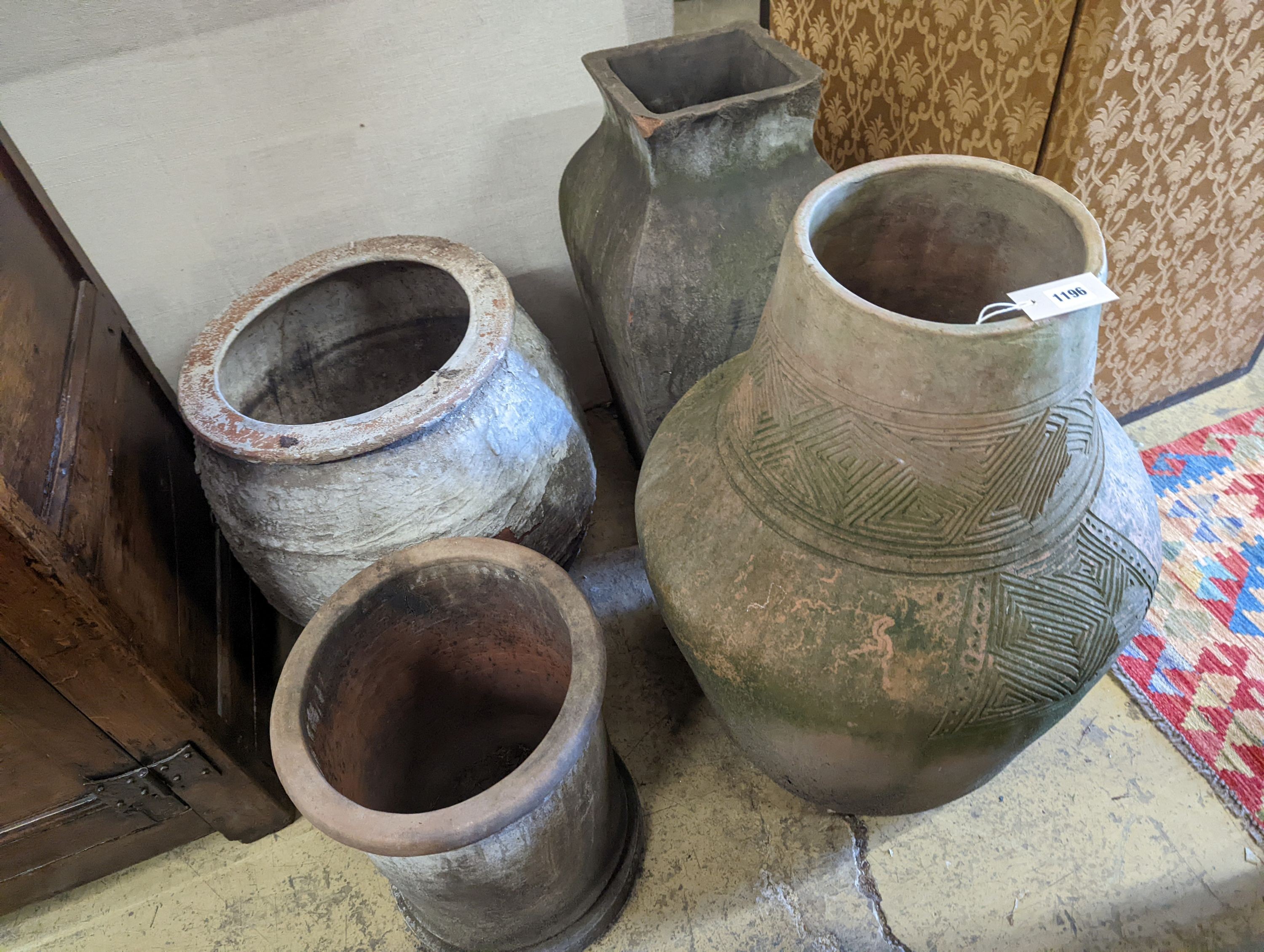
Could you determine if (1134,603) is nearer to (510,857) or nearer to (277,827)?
(510,857)

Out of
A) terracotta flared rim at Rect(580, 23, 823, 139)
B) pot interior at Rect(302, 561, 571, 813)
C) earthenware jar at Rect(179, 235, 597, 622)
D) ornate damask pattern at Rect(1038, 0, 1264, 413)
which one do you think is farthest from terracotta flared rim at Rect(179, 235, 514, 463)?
ornate damask pattern at Rect(1038, 0, 1264, 413)

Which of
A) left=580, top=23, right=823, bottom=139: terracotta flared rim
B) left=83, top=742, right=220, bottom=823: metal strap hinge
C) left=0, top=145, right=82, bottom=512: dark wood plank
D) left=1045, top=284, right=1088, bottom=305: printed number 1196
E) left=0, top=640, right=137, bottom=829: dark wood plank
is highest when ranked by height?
left=1045, top=284, right=1088, bottom=305: printed number 1196

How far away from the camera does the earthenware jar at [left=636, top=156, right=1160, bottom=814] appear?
0.99 meters

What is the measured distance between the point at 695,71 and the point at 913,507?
120 cm

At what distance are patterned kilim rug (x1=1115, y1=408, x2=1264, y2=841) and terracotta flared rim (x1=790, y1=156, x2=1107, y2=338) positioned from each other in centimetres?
108

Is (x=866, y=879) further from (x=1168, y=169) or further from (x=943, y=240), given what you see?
(x=1168, y=169)

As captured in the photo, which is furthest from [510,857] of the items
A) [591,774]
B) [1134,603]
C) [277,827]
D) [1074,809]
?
[1074,809]

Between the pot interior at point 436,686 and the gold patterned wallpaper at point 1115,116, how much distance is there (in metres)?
1.26

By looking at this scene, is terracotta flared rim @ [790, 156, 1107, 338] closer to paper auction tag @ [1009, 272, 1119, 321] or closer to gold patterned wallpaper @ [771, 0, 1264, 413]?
paper auction tag @ [1009, 272, 1119, 321]

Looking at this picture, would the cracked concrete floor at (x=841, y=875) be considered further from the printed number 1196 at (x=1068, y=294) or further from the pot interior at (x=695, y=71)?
the pot interior at (x=695, y=71)

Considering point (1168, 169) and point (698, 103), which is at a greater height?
point (698, 103)

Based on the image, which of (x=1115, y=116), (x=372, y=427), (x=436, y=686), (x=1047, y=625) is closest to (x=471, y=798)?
(x=436, y=686)

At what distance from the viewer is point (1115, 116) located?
1.46m

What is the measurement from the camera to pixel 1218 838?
1.52 meters
